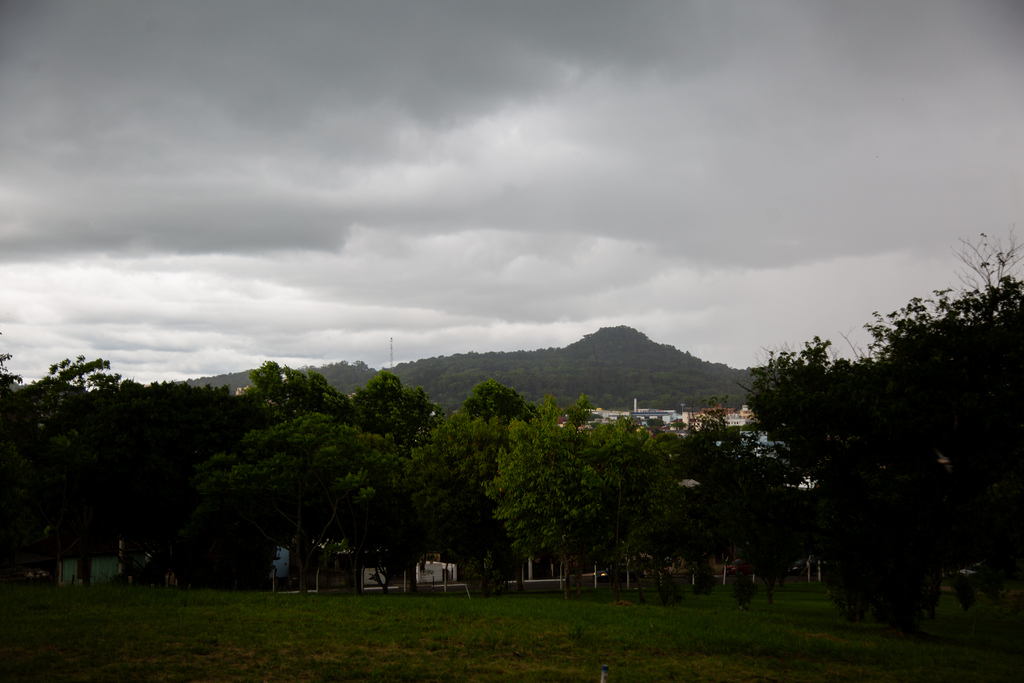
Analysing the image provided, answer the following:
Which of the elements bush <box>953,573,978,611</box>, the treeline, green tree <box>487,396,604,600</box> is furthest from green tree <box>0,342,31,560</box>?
bush <box>953,573,978,611</box>

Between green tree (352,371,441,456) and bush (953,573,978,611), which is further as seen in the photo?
green tree (352,371,441,456)

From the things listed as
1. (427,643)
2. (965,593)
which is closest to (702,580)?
(965,593)

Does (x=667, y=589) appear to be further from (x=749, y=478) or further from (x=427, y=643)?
(x=427, y=643)

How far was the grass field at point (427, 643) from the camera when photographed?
Answer: 11789 millimetres

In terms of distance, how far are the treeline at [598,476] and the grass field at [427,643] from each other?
332 centimetres

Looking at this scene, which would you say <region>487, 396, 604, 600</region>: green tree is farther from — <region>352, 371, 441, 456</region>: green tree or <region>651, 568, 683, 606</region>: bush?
<region>352, 371, 441, 456</region>: green tree

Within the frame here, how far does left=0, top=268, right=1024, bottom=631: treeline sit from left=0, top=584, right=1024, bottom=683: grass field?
332 centimetres

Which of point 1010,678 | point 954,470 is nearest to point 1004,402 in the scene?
point 954,470

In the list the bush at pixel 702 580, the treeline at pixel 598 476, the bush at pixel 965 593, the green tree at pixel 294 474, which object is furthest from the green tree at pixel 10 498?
the bush at pixel 965 593

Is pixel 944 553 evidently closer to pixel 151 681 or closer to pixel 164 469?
pixel 151 681

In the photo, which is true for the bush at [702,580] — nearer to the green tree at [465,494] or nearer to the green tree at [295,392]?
the green tree at [465,494]

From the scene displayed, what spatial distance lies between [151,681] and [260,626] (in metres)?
4.96

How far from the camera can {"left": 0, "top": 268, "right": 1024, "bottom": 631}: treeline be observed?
18.9 metres

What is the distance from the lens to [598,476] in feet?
81.5
